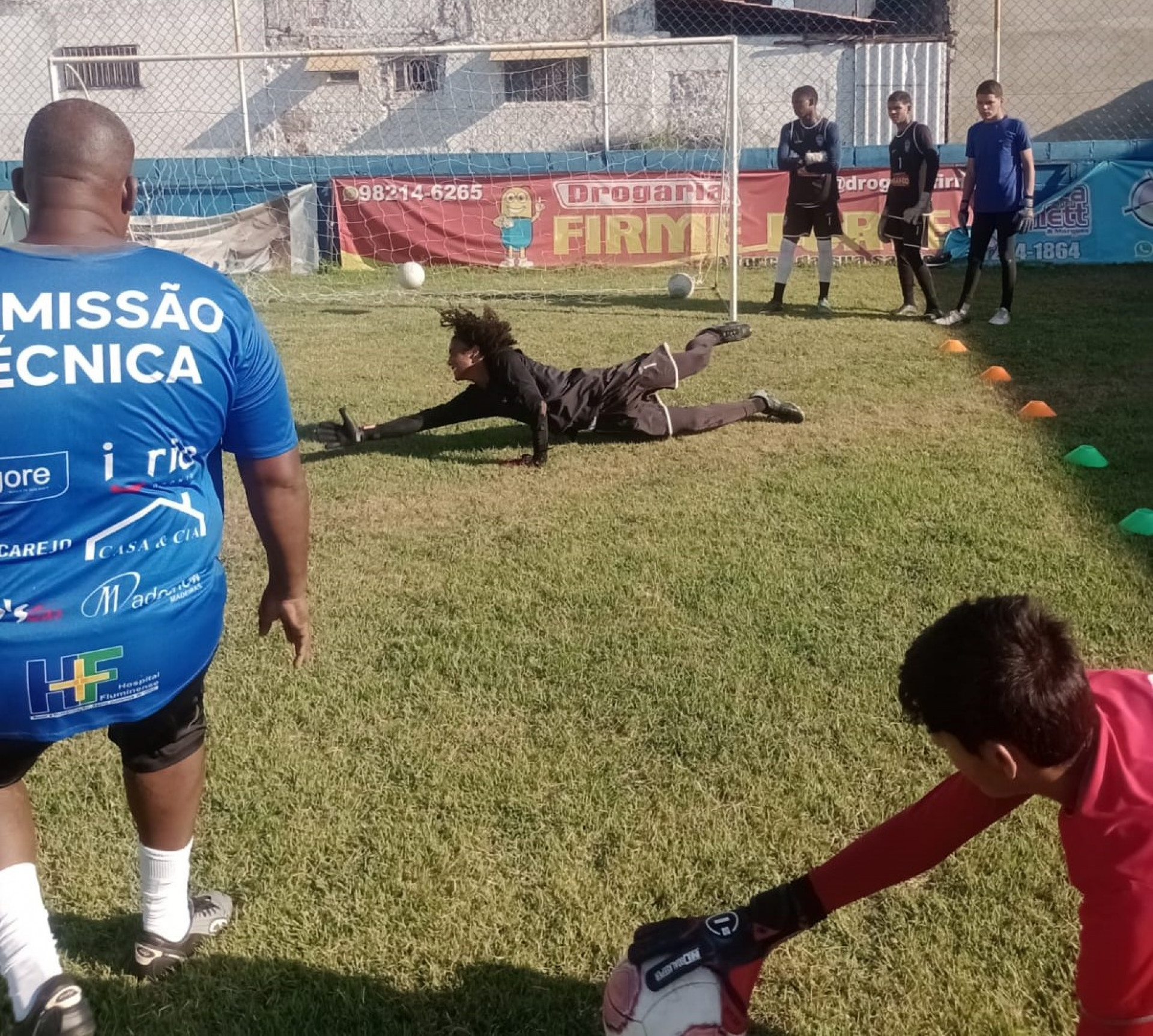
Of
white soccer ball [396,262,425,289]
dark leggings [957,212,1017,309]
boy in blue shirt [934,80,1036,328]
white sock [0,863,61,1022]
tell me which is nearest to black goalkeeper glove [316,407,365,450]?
white sock [0,863,61,1022]

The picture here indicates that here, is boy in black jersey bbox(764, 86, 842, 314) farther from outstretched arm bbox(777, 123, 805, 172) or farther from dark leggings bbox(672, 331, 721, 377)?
dark leggings bbox(672, 331, 721, 377)

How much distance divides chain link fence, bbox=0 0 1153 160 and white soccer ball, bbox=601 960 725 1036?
20741mm

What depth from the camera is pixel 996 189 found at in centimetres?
982

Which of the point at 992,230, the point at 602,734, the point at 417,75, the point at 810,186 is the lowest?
the point at 602,734

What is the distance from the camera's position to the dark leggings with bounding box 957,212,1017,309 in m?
9.91

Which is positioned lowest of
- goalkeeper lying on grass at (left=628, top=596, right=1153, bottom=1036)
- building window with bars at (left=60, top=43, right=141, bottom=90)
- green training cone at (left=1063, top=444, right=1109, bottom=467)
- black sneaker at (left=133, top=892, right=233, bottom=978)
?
black sneaker at (left=133, top=892, right=233, bottom=978)

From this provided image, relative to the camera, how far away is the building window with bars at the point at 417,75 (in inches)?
922

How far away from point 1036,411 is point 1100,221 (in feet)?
27.2

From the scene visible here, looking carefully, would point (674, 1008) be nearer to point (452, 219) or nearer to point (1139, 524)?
point (1139, 524)

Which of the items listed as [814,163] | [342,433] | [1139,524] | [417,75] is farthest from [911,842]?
[417,75]

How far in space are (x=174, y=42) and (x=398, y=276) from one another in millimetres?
13505

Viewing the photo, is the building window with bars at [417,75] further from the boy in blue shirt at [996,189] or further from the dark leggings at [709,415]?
the dark leggings at [709,415]

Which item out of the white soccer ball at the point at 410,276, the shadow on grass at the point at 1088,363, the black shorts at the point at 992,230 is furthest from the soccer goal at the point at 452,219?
the shadow on grass at the point at 1088,363

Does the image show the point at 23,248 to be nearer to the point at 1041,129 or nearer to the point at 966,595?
the point at 966,595
